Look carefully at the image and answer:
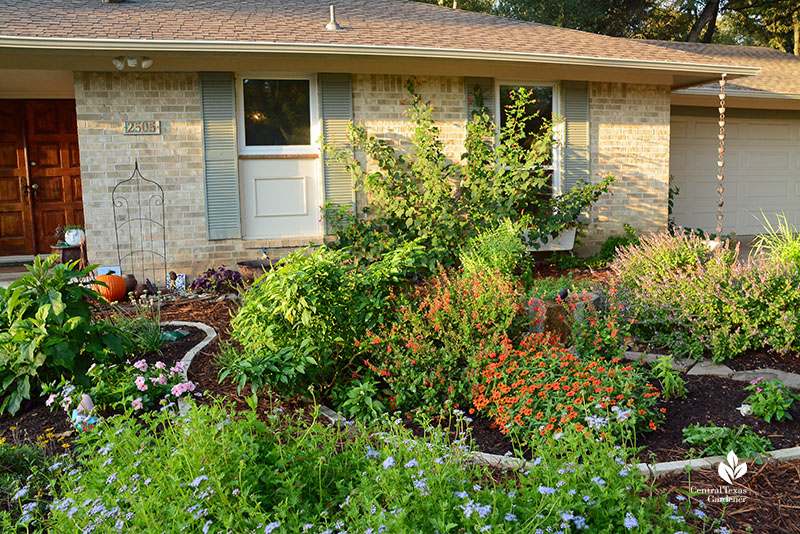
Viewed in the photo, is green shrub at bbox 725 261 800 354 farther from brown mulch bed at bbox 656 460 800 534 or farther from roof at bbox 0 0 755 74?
roof at bbox 0 0 755 74

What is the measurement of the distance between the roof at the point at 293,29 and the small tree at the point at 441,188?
0.85 metres

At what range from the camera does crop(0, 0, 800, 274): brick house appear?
24.1 ft

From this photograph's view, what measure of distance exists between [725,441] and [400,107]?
20.1 ft

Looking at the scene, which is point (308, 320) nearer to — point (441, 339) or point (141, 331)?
point (441, 339)

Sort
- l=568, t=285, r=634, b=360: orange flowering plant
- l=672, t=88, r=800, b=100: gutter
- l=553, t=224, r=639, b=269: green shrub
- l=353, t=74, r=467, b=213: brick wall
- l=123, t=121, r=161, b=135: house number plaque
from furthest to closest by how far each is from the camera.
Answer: l=672, t=88, r=800, b=100: gutter
l=553, t=224, r=639, b=269: green shrub
l=353, t=74, r=467, b=213: brick wall
l=123, t=121, r=161, b=135: house number plaque
l=568, t=285, r=634, b=360: orange flowering plant

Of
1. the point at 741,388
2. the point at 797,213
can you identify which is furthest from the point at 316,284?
the point at 797,213

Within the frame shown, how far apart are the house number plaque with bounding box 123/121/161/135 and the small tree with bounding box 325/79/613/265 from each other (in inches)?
81.8

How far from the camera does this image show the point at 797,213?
12656 mm

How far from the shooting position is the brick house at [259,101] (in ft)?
24.1

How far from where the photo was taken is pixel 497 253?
19.6ft

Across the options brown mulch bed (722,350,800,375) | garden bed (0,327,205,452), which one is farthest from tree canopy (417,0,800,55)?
garden bed (0,327,205,452)

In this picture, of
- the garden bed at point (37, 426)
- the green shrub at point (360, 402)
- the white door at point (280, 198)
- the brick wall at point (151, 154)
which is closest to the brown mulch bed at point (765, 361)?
the green shrub at point (360, 402)

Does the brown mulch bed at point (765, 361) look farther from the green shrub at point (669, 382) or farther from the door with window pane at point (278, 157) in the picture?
the door with window pane at point (278, 157)

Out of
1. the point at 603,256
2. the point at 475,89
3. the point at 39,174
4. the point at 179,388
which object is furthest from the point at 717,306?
the point at 39,174
